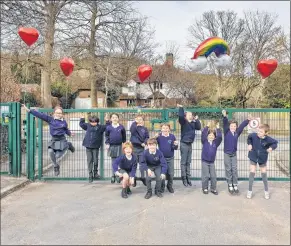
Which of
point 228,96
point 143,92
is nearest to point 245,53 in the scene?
point 228,96

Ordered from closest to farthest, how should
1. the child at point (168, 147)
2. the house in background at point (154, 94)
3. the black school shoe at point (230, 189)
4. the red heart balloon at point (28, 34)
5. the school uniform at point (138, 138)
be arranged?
the black school shoe at point (230, 189)
the child at point (168, 147)
the school uniform at point (138, 138)
the red heart balloon at point (28, 34)
the house in background at point (154, 94)

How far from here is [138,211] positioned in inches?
219

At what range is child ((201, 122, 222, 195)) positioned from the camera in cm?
673

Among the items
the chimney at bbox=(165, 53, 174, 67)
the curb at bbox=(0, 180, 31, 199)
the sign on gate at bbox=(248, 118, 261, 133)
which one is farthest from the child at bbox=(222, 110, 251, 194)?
the chimney at bbox=(165, 53, 174, 67)

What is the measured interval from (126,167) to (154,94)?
3147 centimetres

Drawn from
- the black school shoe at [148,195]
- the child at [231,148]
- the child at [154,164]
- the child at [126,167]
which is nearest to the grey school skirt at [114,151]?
the child at [126,167]

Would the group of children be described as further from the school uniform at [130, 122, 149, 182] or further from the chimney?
the chimney

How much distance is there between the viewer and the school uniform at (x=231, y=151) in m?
6.79

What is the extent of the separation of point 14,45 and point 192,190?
14.8 m

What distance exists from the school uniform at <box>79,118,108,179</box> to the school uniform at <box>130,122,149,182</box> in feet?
2.27

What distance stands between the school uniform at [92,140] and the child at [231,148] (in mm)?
2625

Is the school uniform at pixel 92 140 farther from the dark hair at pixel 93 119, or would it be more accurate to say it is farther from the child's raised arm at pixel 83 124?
the dark hair at pixel 93 119

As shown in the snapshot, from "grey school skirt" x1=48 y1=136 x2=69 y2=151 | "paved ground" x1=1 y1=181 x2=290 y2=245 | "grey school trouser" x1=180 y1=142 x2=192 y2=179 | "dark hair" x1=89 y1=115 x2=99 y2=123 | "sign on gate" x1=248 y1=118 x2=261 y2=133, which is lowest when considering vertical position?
"paved ground" x1=1 y1=181 x2=290 y2=245

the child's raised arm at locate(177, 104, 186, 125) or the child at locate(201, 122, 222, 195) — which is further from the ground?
the child's raised arm at locate(177, 104, 186, 125)
